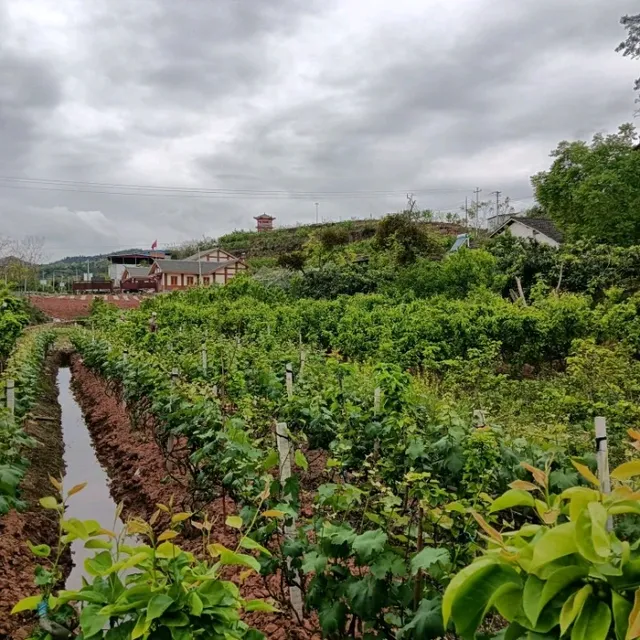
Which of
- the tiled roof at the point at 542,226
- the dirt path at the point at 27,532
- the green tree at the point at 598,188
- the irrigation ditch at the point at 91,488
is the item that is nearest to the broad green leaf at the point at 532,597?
the irrigation ditch at the point at 91,488

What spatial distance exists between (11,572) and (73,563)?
98cm

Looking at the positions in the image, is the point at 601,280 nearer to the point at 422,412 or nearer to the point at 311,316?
the point at 311,316

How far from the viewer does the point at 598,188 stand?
66.0ft

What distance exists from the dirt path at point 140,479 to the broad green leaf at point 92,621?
964 mm

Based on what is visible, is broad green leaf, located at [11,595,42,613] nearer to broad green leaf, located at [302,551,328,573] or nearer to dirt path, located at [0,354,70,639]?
broad green leaf, located at [302,551,328,573]

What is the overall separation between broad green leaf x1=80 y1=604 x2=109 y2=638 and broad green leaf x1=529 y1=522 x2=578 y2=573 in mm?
1070

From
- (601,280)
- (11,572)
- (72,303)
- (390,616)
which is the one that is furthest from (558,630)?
(72,303)

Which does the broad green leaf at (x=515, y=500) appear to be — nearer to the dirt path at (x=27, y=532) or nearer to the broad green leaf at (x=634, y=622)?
the broad green leaf at (x=634, y=622)

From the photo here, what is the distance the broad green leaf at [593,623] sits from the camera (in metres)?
0.80

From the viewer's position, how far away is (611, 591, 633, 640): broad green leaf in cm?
80

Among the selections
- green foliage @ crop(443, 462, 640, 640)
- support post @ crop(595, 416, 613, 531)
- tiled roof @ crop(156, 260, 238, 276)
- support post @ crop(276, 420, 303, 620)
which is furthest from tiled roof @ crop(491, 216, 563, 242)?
green foliage @ crop(443, 462, 640, 640)

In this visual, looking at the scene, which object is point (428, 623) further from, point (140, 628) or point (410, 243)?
point (410, 243)

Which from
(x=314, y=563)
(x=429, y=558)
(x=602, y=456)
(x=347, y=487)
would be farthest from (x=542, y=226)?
(x=429, y=558)

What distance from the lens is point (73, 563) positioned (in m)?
5.27
